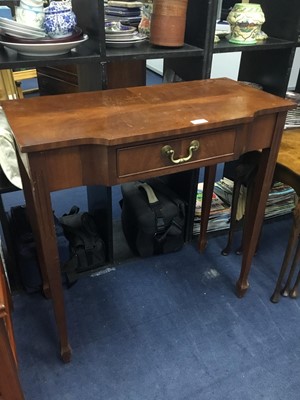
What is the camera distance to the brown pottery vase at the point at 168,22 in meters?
1.27

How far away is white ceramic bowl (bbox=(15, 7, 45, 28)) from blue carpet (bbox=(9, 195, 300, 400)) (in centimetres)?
103

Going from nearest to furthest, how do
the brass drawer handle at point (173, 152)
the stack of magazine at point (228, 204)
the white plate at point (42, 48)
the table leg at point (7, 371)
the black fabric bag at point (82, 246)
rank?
the table leg at point (7, 371) < the brass drawer handle at point (173, 152) < the white plate at point (42, 48) < the black fabric bag at point (82, 246) < the stack of magazine at point (228, 204)

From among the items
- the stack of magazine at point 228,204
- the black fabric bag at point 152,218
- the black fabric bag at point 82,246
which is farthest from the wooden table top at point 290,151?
the black fabric bag at point 82,246

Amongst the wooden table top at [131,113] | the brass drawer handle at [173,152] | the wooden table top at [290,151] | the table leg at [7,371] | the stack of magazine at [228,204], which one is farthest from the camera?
the stack of magazine at [228,204]

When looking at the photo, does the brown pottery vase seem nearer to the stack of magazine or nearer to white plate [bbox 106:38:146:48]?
white plate [bbox 106:38:146:48]

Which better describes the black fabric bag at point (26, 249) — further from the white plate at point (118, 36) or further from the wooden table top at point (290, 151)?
the wooden table top at point (290, 151)

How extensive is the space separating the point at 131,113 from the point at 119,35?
0.41m

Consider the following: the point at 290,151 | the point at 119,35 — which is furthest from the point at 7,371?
the point at 290,151

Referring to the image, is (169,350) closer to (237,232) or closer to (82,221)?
(82,221)

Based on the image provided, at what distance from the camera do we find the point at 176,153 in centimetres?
104

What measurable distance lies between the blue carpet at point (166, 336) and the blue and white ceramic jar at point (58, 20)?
1001mm

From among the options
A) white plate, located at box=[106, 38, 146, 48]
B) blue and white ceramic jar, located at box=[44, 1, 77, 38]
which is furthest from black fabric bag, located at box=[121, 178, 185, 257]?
blue and white ceramic jar, located at box=[44, 1, 77, 38]

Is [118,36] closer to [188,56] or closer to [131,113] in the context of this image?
[188,56]

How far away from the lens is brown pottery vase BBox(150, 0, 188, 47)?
1.27 meters
